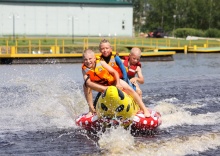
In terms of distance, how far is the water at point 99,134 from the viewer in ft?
30.1

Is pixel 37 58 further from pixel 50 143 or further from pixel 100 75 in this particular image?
pixel 50 143

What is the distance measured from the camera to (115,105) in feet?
31.5

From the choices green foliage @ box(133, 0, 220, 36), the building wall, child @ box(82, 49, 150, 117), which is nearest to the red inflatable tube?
child @ box(82, 49, 150, 117)

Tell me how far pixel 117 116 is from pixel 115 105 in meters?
0.29

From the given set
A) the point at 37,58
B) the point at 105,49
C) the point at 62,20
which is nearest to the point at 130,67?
the point at 105,49

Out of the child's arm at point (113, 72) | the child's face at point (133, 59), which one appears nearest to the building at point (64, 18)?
the child's face at point (133, 59)

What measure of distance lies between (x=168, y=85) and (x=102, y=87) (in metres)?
9.84

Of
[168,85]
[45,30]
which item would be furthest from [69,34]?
[168,85]

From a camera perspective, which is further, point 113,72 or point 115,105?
point 113,72

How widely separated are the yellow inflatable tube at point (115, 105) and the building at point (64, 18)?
149ft

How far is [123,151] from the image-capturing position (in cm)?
879

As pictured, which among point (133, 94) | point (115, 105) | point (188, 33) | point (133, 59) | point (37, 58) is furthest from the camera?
point (188, 33)

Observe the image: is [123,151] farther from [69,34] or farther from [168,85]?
[69,34]

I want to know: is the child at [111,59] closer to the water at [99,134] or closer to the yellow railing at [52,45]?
the water at [99,134]
